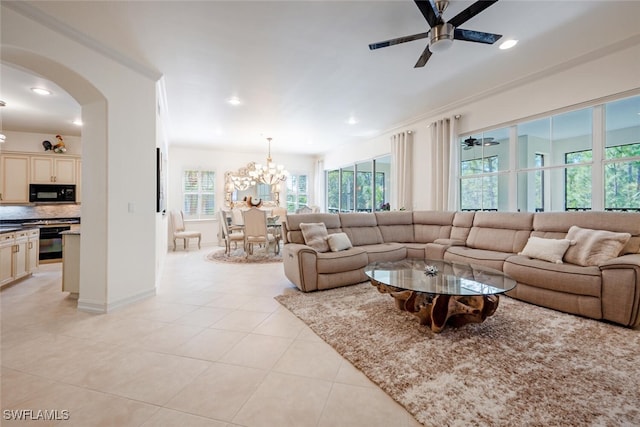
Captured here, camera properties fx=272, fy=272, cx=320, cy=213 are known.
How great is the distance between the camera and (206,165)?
8.10 metres

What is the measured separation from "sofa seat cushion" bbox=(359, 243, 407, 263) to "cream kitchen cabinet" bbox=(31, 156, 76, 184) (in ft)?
20.8

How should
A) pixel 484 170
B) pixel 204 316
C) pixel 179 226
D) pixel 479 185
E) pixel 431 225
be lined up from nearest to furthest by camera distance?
pixel 204 316 → pixel 484 170 → pixel 479 185 → pixel 431 225 → pixel 179 226

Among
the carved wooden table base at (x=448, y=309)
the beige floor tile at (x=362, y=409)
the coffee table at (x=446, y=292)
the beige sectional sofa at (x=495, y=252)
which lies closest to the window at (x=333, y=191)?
the beige sectional sofa at (x=495, y=252)

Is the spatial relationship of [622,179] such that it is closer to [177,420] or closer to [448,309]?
[448,309]

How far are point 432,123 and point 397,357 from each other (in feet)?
14.9

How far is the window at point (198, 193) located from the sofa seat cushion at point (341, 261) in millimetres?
5574

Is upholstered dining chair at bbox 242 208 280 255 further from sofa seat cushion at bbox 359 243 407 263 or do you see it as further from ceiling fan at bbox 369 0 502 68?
ceiling fan at bbox 369 0 502 68

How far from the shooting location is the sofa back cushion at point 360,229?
4.61 m

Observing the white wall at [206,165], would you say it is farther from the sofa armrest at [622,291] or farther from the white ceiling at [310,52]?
the sofa armrest at [622,291]

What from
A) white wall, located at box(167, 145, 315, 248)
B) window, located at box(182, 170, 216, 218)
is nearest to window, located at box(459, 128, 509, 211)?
white wall, located at box(167, 145, 315, 248)

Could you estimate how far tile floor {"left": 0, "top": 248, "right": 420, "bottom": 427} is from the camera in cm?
150

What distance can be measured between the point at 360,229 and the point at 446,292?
2565 mm

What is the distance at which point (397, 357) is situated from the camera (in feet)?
6.62

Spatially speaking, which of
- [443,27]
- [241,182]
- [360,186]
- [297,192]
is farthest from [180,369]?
[297,192]
